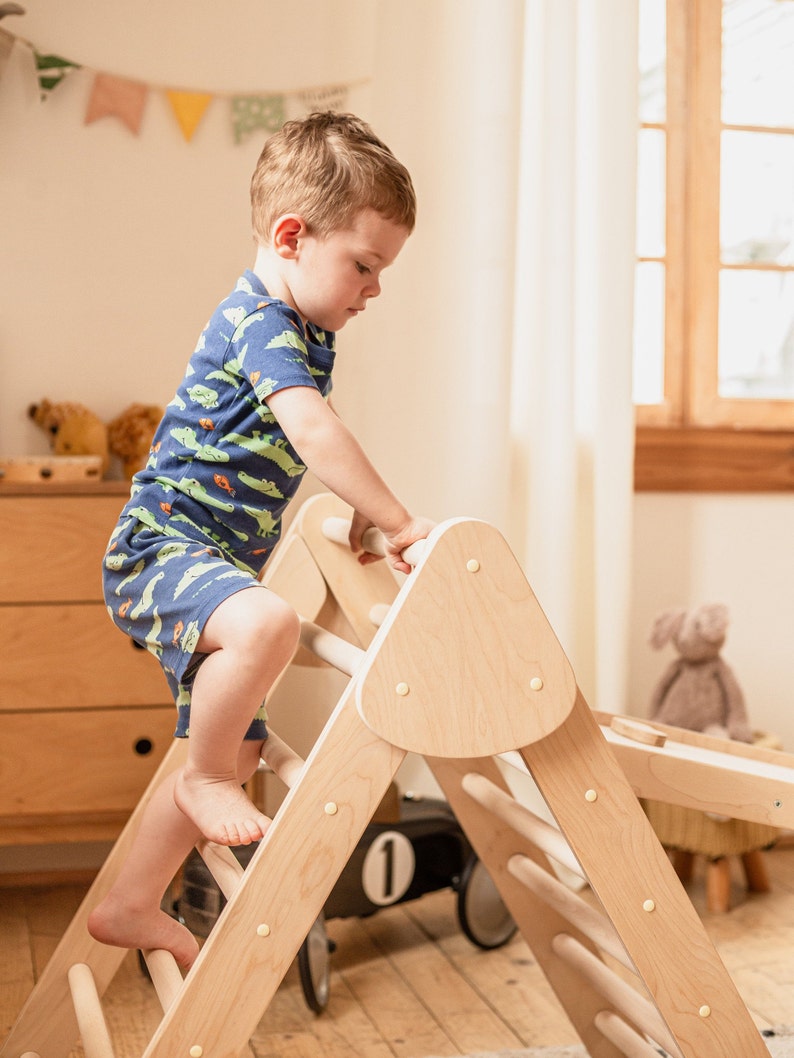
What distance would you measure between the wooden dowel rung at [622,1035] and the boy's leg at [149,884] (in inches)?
19.6

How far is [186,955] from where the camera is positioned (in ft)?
3.84

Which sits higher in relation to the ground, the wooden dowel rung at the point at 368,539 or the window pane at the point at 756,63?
the window pane at the point at 756,63

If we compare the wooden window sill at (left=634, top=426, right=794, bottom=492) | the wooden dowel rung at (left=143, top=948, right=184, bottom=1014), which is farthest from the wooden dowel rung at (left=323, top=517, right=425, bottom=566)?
the wooden window sill at (left=634, top=426, right=794, bottom=492)

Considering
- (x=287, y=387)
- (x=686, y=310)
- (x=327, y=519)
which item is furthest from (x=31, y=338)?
(x=686, y=310)

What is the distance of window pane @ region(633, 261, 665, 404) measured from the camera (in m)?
2.45

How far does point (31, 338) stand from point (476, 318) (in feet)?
2.70

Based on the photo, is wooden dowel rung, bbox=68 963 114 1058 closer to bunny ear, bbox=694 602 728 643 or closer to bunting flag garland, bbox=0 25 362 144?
bunny ear, bbox=694 602 728 643

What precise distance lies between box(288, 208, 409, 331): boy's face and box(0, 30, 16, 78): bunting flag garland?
122 centimetres

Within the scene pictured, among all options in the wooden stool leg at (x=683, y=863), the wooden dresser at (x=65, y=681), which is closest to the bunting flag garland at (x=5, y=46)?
the wooden dresser at (x=65, y=681)

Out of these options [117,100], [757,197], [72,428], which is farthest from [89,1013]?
[757,197]

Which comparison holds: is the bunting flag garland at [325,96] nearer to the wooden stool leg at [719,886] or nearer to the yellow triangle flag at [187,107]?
the yellow triangle flag at [187,107]

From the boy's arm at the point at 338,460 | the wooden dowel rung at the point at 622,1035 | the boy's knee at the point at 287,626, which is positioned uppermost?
the boy's arm at the point at 338,460

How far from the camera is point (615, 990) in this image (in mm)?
1201

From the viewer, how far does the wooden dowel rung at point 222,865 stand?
1.02 meters
